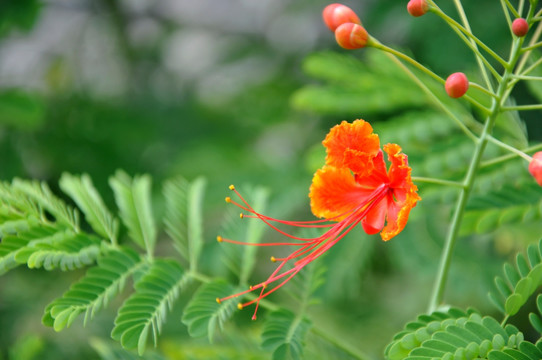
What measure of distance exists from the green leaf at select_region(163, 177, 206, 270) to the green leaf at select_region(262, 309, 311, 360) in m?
0.27

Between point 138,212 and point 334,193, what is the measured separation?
0.60 meters

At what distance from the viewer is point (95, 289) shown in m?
1.19

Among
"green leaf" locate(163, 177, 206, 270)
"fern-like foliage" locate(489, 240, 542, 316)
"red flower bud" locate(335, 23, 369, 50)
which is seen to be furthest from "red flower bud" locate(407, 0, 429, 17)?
"green leaf" locate(163, 177, 206, 270)

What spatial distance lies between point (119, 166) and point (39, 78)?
1.16 metres

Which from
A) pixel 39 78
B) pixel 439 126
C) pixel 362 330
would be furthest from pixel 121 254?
pixel 39 78

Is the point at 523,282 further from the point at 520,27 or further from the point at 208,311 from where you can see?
the point at 208,311

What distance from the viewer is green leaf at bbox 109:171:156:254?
1441mm

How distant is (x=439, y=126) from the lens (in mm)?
1904

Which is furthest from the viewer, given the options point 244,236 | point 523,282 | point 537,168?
point 244,236

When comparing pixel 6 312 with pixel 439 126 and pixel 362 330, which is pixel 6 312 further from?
pixel 439 126

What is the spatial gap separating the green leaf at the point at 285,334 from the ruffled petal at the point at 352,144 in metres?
0.40

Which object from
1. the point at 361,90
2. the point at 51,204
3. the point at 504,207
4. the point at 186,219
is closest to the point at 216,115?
the point at 361,90

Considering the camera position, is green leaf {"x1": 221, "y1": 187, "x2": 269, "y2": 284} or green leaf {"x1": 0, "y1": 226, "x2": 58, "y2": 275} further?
green leaf {"x1": 221, "y1": 187, "x2": 269, "y2": 284}

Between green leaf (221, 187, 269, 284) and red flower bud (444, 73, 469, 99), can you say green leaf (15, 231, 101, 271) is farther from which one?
red flower bud (444, 73, 469, 99)
